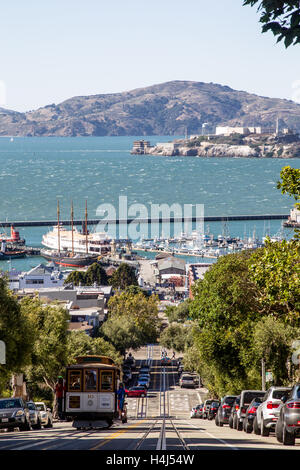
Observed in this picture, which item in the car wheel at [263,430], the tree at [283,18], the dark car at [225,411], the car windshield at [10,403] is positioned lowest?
the dark car at [225,411]

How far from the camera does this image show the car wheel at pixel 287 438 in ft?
64.0

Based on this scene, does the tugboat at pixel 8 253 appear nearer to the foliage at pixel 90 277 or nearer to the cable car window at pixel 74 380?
the foliage at pixel 90 277

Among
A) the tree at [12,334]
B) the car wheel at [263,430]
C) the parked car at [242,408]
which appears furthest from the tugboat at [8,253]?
the car wheel at [263,430]

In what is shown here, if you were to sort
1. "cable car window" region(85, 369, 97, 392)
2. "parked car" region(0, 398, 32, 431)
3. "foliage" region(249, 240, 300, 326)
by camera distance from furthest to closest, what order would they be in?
"cable car window" region(85, 369, 97, 392) < "parked car" region(0, 398, 32, 431) < "foliage" region(249, 240, 300, 326)

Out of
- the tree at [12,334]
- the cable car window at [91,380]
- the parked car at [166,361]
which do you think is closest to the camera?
the cable car window at [91,380]

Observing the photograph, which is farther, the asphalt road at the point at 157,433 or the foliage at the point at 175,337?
the foliage at the point at 175,337

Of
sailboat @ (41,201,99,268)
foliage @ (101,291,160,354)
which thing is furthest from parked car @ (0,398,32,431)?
sailboat @ (41,201,99,268)

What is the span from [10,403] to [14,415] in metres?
0.85

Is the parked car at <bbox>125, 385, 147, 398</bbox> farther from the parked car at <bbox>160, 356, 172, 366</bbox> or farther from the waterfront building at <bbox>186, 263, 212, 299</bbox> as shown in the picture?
the waterfront building at <bbox>186, 263, 212, 299</bbox>

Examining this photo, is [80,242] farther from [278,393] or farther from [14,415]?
[278,393]

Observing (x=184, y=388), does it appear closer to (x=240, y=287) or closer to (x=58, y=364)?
(x=58, y=364)

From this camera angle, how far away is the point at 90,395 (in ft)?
96.5

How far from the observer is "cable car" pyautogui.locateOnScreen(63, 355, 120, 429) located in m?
29.1

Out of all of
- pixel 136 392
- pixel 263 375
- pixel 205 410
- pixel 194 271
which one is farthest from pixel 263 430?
pixel 194 271
